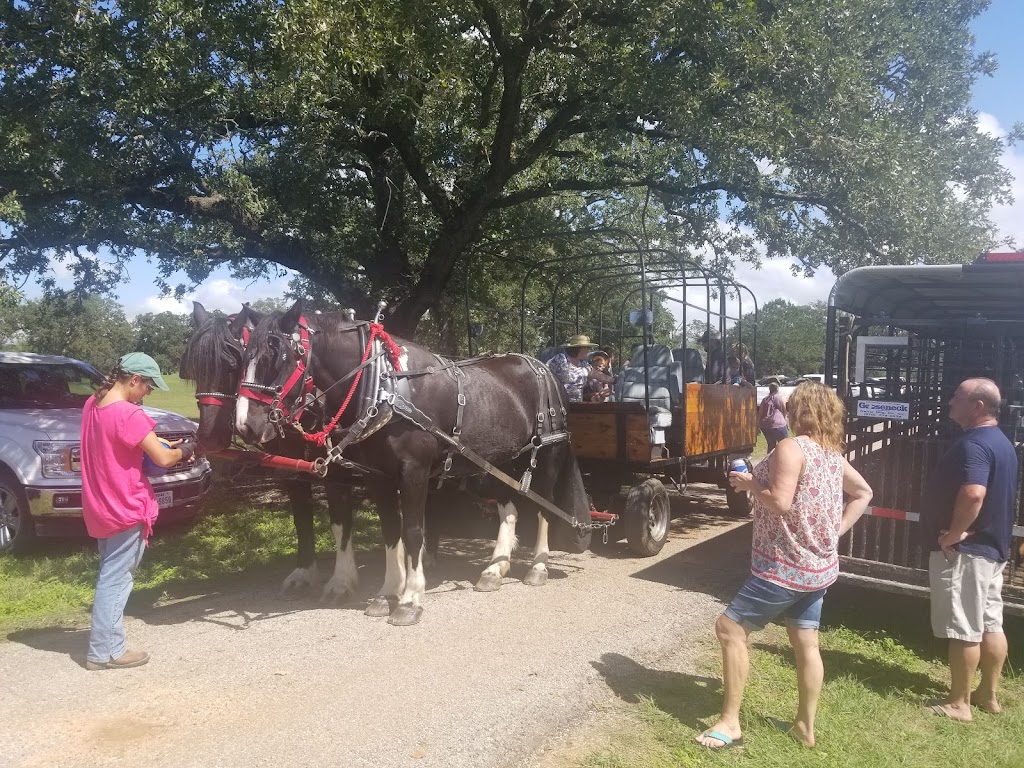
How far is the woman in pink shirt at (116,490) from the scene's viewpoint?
4.05 metres

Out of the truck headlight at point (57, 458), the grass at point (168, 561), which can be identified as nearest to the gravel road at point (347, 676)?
the grass at point (168, 561)

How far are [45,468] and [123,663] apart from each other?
335 cm

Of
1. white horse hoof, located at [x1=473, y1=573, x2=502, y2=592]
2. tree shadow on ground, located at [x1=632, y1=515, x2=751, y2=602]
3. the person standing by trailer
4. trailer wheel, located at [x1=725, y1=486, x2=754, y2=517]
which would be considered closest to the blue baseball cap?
white horse hoof, located at [x1=473, y1=573, x2=502, y2=592]

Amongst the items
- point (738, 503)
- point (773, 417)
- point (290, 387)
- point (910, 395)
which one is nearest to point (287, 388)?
point (290, 387)

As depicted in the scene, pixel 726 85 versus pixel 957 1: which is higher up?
pixel 957 1

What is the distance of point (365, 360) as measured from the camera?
4.97 metres

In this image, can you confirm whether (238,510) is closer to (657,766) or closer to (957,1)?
(657,766)

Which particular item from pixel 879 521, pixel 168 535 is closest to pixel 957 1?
pixel 879 521

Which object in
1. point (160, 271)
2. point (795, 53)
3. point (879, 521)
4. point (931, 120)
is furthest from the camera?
point (160, 271)

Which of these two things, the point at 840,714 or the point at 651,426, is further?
the point at 651,426

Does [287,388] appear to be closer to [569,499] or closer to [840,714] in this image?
[569,499]

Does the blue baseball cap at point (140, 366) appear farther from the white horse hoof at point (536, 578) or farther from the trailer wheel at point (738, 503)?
the trailer wheel at point (738, 503)

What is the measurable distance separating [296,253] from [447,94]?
3098 mm

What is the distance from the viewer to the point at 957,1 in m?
9.68
